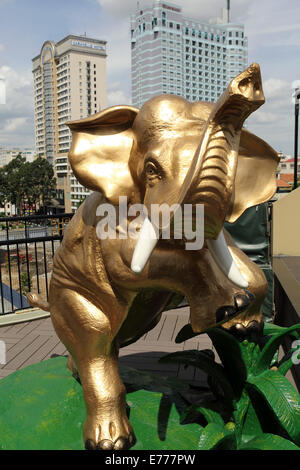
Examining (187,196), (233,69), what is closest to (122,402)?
(187,196)

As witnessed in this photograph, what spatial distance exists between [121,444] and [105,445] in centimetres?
7

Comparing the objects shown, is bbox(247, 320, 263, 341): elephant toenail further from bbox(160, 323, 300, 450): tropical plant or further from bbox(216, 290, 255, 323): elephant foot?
bbox(216, 290, 255, 323): elephant foot

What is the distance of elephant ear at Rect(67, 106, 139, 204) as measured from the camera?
1.68m

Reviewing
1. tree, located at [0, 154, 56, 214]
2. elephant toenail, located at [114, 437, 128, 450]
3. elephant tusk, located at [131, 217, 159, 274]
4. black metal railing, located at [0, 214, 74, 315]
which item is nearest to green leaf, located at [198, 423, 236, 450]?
elephant toenail, located at [114, 437, 128, 450]

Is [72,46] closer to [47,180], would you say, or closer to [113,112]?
[47,180]

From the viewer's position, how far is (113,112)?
172 cm

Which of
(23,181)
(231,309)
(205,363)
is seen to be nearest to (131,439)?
(205,363)

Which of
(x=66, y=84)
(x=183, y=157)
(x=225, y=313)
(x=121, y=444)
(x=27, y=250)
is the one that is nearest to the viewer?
(x=183, y=157)

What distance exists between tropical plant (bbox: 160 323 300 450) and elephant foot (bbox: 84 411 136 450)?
1.15 ft

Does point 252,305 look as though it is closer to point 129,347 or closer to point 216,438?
point 216,438

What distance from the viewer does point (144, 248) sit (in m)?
1.46

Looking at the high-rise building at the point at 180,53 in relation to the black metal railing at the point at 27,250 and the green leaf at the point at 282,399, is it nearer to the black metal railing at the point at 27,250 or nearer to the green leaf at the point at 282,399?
the black metal railing at the point at 27,250

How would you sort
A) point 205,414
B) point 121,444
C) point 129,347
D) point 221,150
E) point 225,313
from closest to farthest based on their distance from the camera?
1. point 221,150
2. point 225,313
3. point 121,444
4. point 205,414
5. point 129,347

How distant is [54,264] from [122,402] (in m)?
0.76
